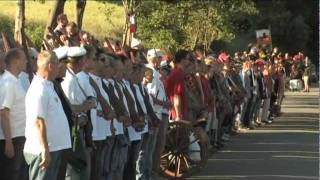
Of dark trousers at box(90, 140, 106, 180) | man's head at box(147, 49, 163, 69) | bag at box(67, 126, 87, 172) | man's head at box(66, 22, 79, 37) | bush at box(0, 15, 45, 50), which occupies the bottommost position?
dark trousers at box(90, 140, 106, 180)

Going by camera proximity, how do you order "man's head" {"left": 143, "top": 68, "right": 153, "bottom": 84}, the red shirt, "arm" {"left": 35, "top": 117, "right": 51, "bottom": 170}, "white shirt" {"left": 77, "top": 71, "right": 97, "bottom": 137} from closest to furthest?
"arm" {"left": 35, "top": 117, "right": 51, "bottom": 170} → "white shirt" {"left": 77, "top": 71, "right": 97, "bottom": 137} → "man's head" {"left": 143, "top": 68, "right": 153, "bottom": 84} → the red shirt

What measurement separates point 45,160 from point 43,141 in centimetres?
17

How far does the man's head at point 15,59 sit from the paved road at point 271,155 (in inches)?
188

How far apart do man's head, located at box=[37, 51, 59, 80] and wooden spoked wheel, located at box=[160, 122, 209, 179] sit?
4860 millimetres

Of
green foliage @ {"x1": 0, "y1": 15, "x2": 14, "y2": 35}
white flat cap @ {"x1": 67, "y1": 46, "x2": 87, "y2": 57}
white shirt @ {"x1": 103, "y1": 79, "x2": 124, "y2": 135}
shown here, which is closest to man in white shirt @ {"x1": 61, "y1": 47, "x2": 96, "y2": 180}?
white flat cap @ {"x1": 67, "y1": 46, "x2": 87, "y2": 57}

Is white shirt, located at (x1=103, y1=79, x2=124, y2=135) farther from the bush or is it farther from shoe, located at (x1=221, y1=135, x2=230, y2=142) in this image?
the bush

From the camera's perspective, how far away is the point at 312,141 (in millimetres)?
17891

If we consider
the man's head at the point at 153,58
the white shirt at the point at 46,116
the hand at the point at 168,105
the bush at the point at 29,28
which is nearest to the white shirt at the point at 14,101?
the white shirt at the point at 46,116

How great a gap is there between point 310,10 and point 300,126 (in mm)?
47085

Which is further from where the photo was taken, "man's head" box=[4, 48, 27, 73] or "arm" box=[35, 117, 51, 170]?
"man's head" box=[4, 48, 27, 73]

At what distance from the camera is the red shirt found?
39.0ft

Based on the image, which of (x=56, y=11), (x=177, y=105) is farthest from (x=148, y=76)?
(x=56, y=11)

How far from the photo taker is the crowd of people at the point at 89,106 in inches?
279

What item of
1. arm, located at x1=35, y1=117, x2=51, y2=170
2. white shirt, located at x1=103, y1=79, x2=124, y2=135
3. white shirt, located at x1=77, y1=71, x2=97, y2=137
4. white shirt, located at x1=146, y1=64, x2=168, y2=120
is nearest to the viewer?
arm, located at x1=35, y1=117, x2=51, y2=170
